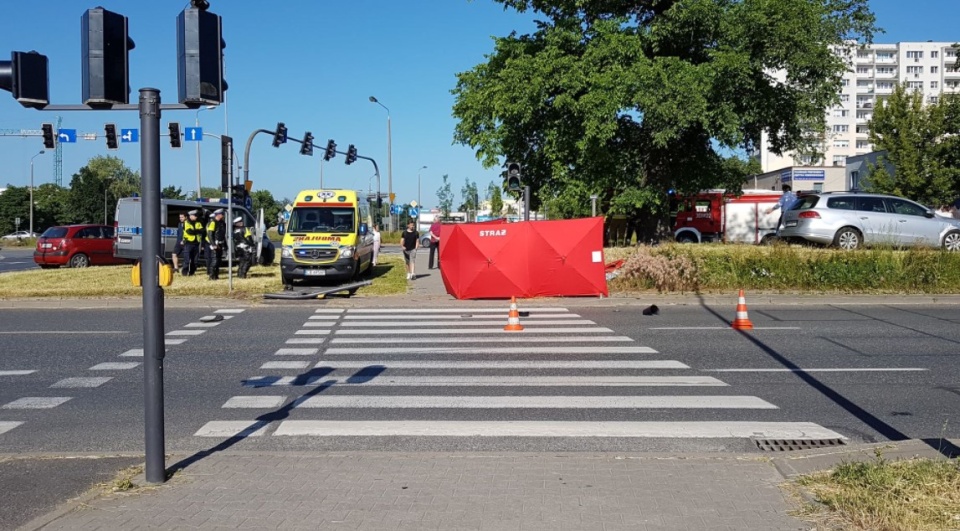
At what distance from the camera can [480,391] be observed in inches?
361

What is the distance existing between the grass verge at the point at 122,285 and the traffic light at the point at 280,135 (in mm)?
12563

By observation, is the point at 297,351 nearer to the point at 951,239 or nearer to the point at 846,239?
the point at 846,239

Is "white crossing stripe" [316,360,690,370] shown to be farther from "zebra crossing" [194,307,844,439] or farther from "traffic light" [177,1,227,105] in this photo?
"traffic light" [177,1,227,105]

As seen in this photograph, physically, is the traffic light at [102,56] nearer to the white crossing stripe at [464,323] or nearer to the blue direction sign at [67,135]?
the white crossing stripe at [464,323]

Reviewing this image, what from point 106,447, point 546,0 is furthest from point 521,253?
point 106,447

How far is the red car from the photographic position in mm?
29188

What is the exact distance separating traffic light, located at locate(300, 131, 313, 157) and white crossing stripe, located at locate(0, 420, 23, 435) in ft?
112

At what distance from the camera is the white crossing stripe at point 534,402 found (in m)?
8.41

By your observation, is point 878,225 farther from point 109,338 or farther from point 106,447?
point 106,447

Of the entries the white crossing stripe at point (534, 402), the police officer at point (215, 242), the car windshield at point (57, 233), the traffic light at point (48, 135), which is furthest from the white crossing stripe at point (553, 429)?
the traffic light at point (48, 135)

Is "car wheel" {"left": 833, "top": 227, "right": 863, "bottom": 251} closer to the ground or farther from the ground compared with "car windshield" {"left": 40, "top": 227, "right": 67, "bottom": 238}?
closer to the ground

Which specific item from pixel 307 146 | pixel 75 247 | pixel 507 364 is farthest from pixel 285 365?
pixel 307 146

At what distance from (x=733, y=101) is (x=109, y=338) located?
18126mm

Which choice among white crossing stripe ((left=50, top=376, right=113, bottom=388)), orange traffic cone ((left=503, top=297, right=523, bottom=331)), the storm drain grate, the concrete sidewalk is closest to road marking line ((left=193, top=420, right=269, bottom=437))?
the concrete sidewalk
